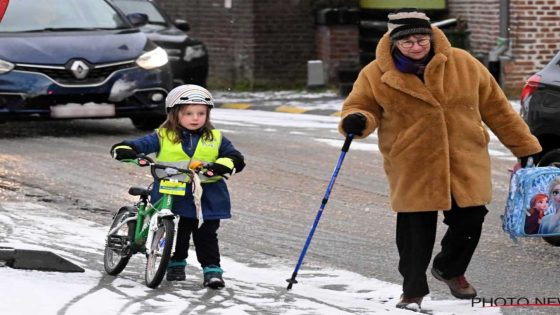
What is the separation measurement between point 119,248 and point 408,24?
1.97 m

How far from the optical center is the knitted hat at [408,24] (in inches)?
323

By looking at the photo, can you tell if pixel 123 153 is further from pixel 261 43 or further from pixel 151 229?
pixel 261 43

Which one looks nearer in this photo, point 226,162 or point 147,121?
point 226,162

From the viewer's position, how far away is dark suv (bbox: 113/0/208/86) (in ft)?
68.0

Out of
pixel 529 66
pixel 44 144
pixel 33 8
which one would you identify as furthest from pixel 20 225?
pixel 529 66

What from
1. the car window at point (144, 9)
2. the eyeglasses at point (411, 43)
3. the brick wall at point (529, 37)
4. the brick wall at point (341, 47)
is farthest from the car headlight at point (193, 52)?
the eyeglasses at point (411, 43)

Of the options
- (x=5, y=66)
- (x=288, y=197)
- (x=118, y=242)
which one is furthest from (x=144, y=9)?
(x=118, y=242)

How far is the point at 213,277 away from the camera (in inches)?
337

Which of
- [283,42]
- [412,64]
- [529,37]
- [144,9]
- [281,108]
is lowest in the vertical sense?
[281,108]

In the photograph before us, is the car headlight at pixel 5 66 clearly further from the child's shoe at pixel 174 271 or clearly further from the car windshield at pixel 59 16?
the child's shoe at pixel 174 271

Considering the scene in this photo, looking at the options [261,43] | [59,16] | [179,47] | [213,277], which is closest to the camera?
[213,277]

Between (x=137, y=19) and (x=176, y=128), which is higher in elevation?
(x=176, y=128)

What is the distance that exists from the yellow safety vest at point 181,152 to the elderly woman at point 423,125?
74 centimetres

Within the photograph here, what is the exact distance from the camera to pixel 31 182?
12867mm
